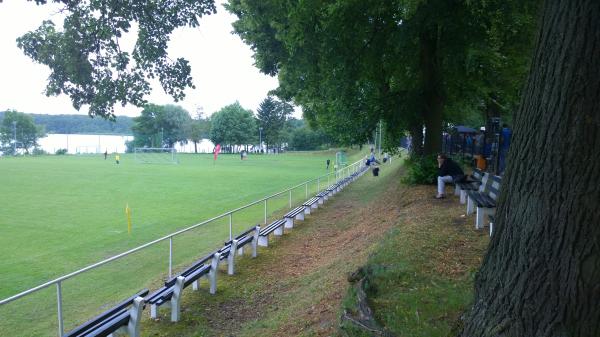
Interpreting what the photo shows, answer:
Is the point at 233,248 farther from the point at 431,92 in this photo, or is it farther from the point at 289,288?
the point at 431,92

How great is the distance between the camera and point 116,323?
561 centimetres

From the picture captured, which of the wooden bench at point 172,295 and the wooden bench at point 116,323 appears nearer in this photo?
the wooden bench at point 116,323

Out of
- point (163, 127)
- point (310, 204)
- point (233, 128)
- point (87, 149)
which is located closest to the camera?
point (310, 204)

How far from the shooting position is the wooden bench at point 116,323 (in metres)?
5.38

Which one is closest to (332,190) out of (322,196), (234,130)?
(322,196)

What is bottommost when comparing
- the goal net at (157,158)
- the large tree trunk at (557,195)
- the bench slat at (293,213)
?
the goal net at (157,158)

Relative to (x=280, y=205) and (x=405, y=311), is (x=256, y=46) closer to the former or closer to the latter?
(x=280, y=205)

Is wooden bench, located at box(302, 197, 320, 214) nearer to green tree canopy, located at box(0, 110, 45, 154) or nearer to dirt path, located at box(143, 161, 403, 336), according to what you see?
dirt path, located at box(143, 161, 403, 336)

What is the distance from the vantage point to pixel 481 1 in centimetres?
1167

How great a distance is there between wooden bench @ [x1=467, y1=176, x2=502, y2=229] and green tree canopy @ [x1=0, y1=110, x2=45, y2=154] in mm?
138908

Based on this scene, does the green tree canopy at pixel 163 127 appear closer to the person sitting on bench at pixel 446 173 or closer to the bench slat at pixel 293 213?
the bench slat at pixel 293 213

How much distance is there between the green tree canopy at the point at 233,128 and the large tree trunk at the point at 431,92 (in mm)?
105174

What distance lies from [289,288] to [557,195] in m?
6.35

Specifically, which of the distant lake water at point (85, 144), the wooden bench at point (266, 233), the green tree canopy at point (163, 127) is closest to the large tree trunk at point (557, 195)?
the wooden bench at point (266, 233)
